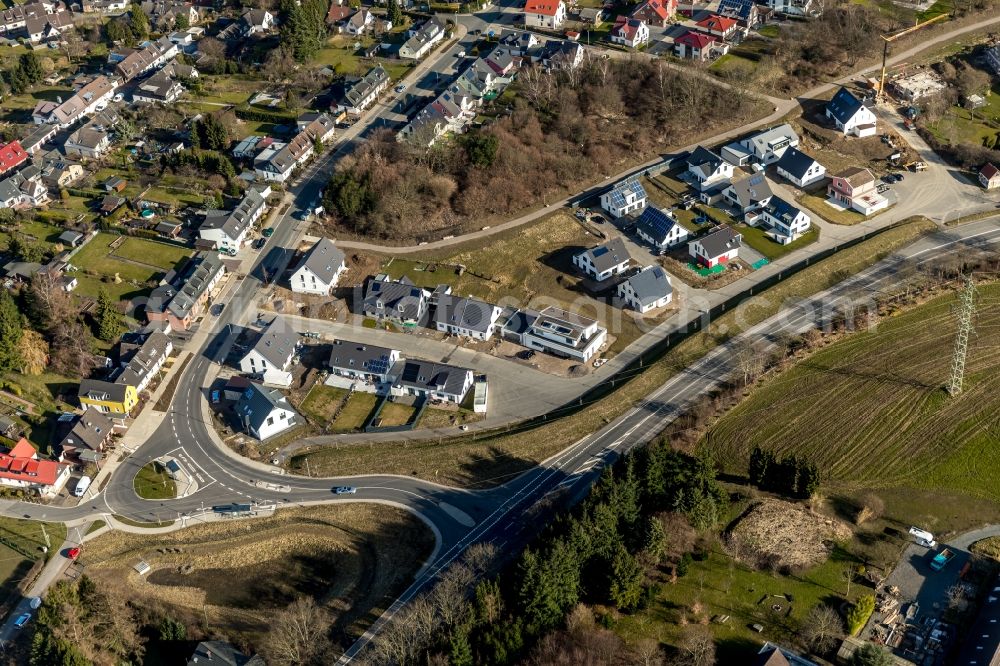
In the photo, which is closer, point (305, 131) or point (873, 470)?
point (873, 470)

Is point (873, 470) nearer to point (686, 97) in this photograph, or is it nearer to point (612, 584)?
point (612, 584)

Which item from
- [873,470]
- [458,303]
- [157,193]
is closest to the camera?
[873,470]

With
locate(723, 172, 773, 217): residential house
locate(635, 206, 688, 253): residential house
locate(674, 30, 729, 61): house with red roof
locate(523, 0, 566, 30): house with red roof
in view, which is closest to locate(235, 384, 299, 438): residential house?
locate(635, 206, 688, 253): residential house

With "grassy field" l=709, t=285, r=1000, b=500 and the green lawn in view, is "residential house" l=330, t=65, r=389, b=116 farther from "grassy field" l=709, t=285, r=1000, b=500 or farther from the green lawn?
"grassy field" l=709, t=285, r=1000, b=500

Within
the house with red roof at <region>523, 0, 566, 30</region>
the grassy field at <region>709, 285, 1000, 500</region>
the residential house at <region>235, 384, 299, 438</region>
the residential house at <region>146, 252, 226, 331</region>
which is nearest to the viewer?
the grassy field at <region>709, 285, 1000, 500</region>

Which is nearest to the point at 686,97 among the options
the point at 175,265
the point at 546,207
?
the point at 546,207

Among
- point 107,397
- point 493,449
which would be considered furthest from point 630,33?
point 107,397
